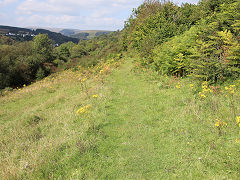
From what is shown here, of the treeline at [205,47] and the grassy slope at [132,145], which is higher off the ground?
the treeline at [205,47]

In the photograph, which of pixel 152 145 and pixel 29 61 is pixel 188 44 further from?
pixel 29 61

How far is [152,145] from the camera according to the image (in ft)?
13.9

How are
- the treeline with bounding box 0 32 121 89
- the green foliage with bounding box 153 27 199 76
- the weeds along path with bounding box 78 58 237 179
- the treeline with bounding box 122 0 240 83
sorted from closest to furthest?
1. the weeds along path with bounding box 78 58 237 179
2. the treeline with bounding box 122 0 240 83
3. the green foliage with bounding box 153 27 199 76
4. the treeline with bounding box 0 32 121 89

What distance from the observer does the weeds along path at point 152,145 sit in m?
3.37

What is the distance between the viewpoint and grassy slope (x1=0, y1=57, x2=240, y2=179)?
134 inches

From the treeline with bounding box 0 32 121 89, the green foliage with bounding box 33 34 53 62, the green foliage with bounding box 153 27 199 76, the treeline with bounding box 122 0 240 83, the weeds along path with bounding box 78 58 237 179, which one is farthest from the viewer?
the green foliage with bounding box 33 34 53 62

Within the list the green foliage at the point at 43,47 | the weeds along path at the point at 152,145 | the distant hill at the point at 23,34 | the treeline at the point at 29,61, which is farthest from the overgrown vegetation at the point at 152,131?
the distant hill at the point at 23,34

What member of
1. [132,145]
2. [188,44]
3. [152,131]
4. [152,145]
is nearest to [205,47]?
[188,44]

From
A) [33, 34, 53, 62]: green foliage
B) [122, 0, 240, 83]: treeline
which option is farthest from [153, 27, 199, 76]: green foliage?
[33, 34, 53, 62]: green foliage

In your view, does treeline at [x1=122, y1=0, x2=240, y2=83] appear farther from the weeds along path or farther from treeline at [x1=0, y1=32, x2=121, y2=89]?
treeline at [x1=0, y1=32, x2=121, y2=89]

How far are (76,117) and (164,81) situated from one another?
556 centimetres

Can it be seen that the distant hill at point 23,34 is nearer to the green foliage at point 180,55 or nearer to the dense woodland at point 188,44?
the dense woodland at point 188,44

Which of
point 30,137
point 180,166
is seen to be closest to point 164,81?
point 180,166

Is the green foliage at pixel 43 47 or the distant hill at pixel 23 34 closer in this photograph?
the green foliage at pixel 43 47
